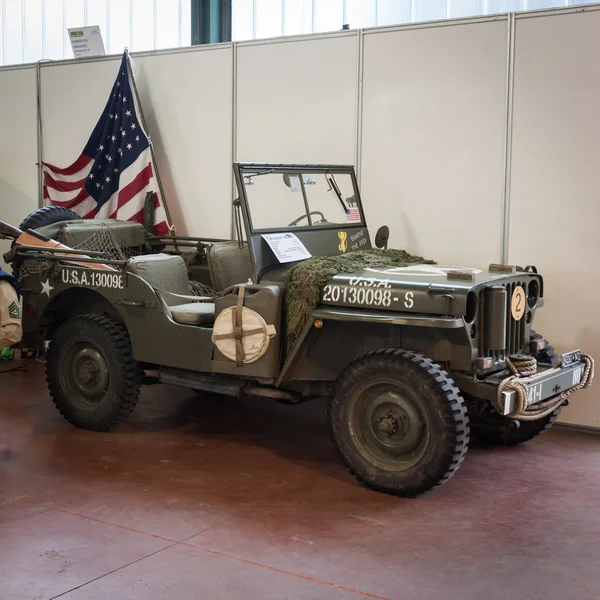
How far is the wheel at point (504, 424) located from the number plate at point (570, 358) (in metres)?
0.06

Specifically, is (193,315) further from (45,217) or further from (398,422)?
(45,217)

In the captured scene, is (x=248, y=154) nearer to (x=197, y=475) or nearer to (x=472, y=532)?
(x=197, y=475)

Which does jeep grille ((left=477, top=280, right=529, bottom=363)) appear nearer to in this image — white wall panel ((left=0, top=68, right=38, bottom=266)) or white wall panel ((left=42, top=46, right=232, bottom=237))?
white wall panel ((left=42, top=46, right=232, bottom=237))

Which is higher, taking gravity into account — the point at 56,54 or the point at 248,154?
the point at 56,54

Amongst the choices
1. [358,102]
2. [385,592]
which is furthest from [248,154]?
[385,592]

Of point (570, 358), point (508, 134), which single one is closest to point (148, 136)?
point (508, 134)

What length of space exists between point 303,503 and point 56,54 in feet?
21.0

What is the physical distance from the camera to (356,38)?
6.64 meters

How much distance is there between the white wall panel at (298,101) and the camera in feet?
22.1

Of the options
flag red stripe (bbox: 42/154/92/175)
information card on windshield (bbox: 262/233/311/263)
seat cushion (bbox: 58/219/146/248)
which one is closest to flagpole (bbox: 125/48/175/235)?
seat cushion (bbox: 58/219/146/248)

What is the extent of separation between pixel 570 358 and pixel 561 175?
1525 mm

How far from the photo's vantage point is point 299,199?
5.52 m

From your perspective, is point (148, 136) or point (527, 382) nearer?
point (527, 382)

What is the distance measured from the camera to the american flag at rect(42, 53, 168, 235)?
7.58m
